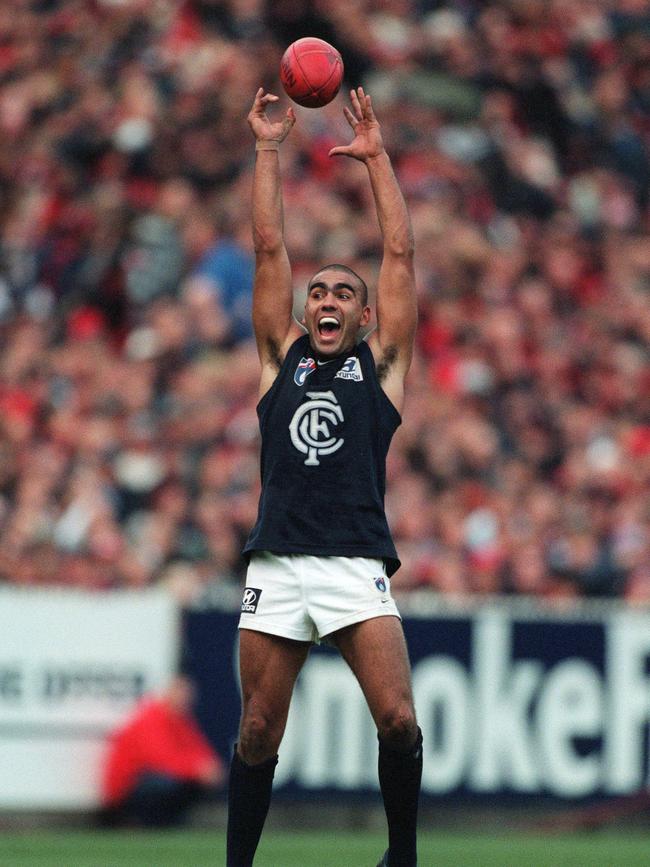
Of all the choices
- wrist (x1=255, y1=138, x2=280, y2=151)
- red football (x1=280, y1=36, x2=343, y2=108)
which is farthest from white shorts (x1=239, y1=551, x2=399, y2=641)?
red football (x1=280, y1=36, x2=343, y2=108)

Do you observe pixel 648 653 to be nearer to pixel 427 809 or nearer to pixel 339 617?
pixel 427 809

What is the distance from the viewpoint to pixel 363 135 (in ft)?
23.6

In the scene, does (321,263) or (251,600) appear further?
(321,263)

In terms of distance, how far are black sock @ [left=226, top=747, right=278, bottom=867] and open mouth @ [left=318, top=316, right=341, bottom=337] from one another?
1.55 meters

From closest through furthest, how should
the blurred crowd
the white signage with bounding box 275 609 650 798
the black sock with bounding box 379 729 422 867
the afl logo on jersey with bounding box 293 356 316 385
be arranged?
the black sock with bounding box 379 729 422 867, the afl logo on jersey with bounding box 293 356 316 385, the white signage with bounding box 275 609 650 798, the blurred crowd

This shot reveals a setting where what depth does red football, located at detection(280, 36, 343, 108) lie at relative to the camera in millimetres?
7352

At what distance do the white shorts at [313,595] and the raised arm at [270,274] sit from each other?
2.27ft

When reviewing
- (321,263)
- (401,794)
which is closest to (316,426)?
(401,794)

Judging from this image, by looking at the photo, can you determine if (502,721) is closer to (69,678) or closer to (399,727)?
(69,678)

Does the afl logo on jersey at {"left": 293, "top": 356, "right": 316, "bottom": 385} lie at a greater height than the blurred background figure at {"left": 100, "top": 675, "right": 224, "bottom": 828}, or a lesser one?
greater

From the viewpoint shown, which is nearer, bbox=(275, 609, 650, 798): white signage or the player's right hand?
the player's right hand

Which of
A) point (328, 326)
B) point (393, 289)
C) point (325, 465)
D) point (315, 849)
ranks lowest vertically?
point (315, 849)

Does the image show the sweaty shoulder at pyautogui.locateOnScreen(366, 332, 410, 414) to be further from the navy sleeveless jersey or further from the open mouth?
the open mouth

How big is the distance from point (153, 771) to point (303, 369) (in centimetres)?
521
